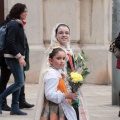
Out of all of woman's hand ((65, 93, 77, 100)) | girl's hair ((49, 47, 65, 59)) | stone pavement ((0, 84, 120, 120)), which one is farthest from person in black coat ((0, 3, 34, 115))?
woman's hand ((65, 93, 77, 100))

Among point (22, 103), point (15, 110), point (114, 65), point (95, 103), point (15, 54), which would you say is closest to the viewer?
point (15, 54)

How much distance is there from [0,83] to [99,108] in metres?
1.82

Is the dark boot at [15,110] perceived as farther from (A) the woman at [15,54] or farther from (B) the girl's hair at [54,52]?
(B) the girl's hair at [54,52]

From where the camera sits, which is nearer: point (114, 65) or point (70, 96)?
point (70, 96)

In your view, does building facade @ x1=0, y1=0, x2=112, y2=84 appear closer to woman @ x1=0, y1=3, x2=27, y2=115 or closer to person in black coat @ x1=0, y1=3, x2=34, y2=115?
person in black coat @ x1=0, y1=3, x2=34, y2=115

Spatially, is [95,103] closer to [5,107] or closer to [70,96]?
[5,107]

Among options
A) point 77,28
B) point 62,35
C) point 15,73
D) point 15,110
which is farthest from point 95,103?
point 62,35

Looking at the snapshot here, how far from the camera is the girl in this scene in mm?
5988

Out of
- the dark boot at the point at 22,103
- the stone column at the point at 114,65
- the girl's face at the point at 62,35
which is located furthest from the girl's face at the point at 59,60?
the stone column at the point at 114,65

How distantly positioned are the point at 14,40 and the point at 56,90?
2.78 meters

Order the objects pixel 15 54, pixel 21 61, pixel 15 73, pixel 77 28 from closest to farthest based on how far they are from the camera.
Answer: pixel 21 61, pixel 15 54, pixel 15 73, pixel 77 28

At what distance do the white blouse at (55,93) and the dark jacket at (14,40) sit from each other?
2.54 meters

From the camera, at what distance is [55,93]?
5918 mm

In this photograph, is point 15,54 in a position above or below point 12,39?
below
